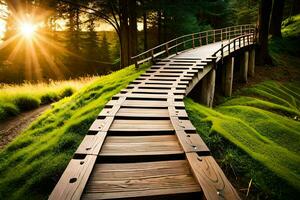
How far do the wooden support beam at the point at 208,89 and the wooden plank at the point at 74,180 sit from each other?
26.0 ft

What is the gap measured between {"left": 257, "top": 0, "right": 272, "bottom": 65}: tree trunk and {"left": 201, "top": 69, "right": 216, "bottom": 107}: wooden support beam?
30.6ft

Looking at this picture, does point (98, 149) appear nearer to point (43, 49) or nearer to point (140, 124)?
point (140, 124)

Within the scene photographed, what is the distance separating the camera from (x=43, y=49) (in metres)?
34.6

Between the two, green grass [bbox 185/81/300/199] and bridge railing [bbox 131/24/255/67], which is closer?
green grass [bbox 185/81/300/199]

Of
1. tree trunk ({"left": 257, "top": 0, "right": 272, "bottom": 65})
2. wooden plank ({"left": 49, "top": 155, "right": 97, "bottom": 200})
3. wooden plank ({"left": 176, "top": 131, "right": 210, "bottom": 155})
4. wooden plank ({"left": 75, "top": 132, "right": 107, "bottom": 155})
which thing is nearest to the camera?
wooden plank ({"left": 49, "top": 155, "right": 97, "bottom": 200})

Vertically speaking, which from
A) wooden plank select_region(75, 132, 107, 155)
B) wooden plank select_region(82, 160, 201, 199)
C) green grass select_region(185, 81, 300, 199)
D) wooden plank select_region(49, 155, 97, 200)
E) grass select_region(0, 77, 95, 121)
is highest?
wooden plank select_region(75, 132, 107, 155)

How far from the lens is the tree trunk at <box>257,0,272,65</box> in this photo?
17.5 meters

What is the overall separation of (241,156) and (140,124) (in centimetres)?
192

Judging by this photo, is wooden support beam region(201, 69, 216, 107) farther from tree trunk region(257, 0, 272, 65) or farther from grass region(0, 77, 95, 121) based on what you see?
tree trunk region(257, 0, 272, 65)

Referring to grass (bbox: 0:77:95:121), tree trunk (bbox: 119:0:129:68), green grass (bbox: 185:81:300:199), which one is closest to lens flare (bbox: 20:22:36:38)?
grass (bbox: 0:77:95:121)

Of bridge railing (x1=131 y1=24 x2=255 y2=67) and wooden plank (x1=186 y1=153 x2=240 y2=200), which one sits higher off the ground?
bridge railing (x1=131 y1=24 x2=255 y2=67)

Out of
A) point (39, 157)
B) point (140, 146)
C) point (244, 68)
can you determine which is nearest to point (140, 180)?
point (140, 146)

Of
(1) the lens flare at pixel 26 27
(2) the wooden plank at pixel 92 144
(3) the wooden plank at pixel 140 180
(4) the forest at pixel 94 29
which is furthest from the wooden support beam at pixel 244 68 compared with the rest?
(3) the wooden plank at pixel 140 180

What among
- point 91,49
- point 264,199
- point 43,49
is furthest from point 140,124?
point 91,49
